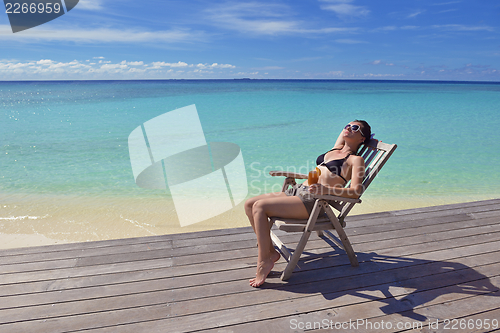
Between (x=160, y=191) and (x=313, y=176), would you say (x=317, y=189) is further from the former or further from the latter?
(x=160, y=191)

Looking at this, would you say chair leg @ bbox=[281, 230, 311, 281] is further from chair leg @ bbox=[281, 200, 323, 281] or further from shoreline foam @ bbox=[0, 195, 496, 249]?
shoreline foam @ bbox=[0, 195, 496, 249]

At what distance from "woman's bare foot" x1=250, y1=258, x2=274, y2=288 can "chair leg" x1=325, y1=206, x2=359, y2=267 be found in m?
0.56

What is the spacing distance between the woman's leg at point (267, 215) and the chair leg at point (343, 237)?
0.57 feet

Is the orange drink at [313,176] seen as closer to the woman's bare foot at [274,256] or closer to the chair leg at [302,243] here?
the chair leg at [302,243]

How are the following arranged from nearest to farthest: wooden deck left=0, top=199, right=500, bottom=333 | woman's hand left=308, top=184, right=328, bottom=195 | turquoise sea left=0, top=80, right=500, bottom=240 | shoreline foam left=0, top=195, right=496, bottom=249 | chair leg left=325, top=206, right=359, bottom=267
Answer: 1. wooden deck left=0, top=199, right=500, bottom=333
2. woman's hand left=308, top=184, right=328, bottom=195
3. chair leg left=325, top=206, right=359, bottom=267
4. shoreline foam left=0, top=195, right=496, bottom=249
5. turquoise sea left=0, top=80, right=500, bottom=240

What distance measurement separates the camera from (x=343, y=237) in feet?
8.41

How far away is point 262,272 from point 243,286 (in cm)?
17

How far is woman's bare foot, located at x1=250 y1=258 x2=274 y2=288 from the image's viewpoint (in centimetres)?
234

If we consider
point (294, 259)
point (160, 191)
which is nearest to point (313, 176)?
point (294, 259)

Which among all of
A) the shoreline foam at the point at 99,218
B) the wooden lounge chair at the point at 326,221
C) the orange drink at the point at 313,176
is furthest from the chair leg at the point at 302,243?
the shoreline foam at the point at 99,218

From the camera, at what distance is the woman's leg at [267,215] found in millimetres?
2406

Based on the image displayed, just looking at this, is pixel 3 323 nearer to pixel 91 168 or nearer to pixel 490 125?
pixel 91 168

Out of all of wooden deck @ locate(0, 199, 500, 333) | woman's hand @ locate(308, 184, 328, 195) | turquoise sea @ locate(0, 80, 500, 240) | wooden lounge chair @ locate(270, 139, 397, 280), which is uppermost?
woman's hand @ locate(308, 184, 328, 195)

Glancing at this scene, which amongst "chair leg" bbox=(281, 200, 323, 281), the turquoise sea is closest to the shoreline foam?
the turquoise sea
